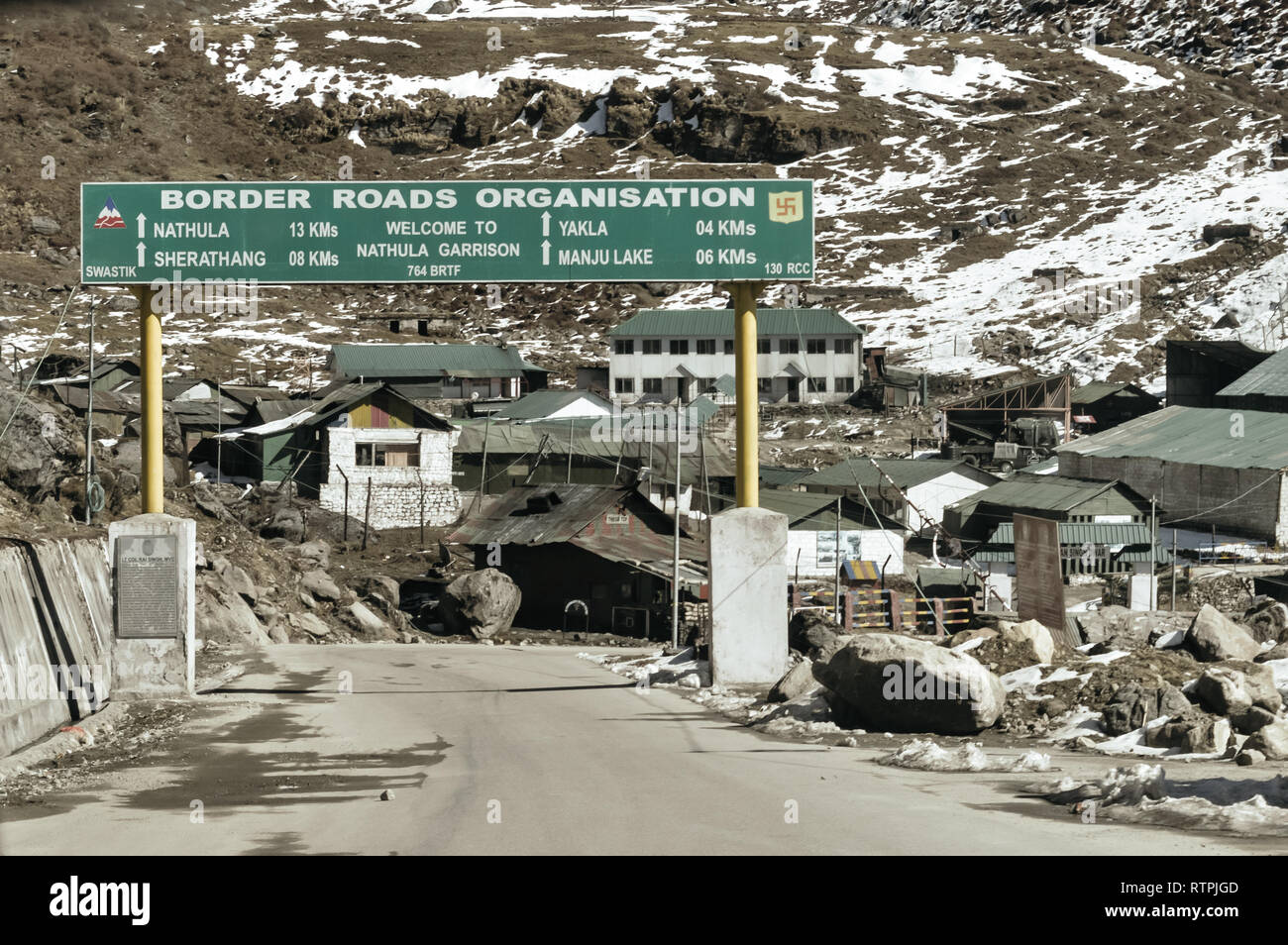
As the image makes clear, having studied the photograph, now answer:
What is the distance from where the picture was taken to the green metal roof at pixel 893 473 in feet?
178

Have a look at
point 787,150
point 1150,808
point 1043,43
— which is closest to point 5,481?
point 1150,808

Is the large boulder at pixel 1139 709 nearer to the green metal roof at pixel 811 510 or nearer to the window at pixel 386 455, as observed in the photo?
the green metal roof at pixel 811 510

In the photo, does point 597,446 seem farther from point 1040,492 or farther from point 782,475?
point 1040,492

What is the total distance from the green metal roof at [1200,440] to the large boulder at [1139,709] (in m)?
36.2

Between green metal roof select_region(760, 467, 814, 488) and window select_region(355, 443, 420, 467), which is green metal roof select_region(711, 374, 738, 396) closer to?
green metal roof select_region(760, 467, 814, 488)

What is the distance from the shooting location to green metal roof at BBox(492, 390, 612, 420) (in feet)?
243

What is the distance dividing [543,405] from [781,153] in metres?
89.6

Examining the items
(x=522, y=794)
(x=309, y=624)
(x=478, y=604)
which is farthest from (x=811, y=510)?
(x=522, y=794)

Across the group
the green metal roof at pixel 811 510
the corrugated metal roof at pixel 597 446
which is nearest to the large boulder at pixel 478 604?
the green metal roof at pixel 811 510

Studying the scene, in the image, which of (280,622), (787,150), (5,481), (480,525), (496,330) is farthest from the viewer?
(787,150)

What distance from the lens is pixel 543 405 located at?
248ft

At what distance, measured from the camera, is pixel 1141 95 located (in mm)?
166125

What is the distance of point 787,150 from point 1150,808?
153 meters
